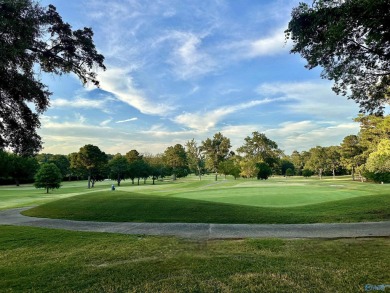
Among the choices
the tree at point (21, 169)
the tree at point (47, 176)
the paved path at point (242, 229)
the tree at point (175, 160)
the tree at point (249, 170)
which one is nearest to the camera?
the paved path at point (242, 229)

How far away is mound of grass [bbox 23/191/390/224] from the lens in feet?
41.3

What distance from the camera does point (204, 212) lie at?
47.1 ft

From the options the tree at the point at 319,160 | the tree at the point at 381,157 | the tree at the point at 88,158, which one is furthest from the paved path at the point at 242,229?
the tree at the point at 319,160

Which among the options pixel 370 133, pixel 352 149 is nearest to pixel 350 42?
pixel 370 133

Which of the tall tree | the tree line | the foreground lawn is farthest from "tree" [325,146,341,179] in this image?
the foreground lawn

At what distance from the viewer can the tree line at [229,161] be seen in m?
50.8

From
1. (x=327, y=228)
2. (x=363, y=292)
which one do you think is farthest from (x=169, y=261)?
(x=327, y=228)

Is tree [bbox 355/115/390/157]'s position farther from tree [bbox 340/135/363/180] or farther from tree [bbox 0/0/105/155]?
tree [bbox 0/0/105/155]

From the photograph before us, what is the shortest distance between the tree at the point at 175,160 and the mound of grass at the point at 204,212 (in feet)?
240

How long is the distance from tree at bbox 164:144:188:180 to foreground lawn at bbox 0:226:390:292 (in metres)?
82.0

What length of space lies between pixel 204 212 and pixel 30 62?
1016 cm

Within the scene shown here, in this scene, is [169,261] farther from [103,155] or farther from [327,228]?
[103,155]

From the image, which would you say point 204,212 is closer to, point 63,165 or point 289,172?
point 63,165

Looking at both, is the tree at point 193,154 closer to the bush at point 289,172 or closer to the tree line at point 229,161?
the tree line at point 229,161
